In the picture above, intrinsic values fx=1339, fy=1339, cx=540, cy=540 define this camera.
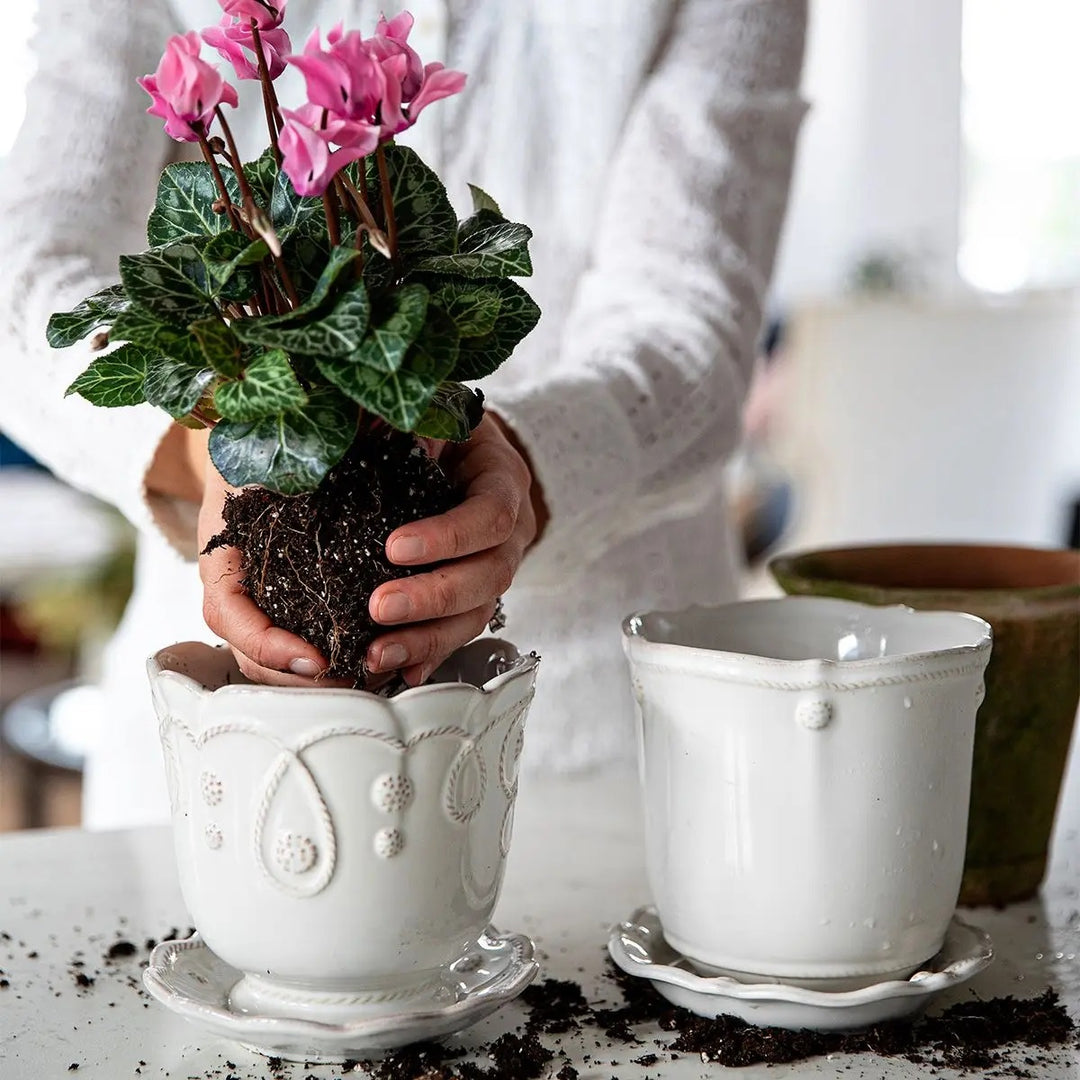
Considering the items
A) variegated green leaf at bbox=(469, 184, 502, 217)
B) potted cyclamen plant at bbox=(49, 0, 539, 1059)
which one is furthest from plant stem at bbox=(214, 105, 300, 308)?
variegated green leaf at bbox=(469, 184, 502, 217)

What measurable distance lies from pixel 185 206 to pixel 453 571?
7.2 inches

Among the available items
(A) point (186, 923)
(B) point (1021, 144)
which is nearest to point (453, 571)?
(A) point (186, 923)

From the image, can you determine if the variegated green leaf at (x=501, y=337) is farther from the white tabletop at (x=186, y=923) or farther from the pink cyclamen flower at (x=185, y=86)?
the white tabletop at (x=186, y=923)

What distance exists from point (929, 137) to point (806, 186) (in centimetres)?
57

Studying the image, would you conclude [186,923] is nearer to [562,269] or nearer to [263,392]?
[263,392]

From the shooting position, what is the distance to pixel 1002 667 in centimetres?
68

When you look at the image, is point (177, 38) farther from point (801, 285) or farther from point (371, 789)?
point (801, 285)

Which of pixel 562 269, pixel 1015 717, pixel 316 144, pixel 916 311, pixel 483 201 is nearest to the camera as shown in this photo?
pixel 316 144

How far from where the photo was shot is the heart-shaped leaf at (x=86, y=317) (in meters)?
0.51

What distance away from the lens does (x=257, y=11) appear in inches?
19.6

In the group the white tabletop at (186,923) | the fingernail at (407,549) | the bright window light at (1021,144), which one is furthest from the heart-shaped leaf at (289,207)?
the bright window light at (1021,144)

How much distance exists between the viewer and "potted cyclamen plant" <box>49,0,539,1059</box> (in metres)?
0.48

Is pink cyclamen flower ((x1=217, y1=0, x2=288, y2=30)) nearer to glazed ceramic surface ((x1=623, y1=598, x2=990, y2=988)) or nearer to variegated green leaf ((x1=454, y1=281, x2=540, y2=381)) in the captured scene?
variegated green leaf ((x1=454, y1=281, x2=540, y2=381))

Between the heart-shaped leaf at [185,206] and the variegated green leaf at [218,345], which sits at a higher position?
the heart-shaped leaf at [185,206]
